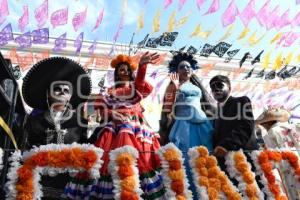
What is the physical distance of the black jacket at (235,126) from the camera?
3078 millimetres

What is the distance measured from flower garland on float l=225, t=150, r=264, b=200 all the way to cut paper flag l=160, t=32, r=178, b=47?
308 inches

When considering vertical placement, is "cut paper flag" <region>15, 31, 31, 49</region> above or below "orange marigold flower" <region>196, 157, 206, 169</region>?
above

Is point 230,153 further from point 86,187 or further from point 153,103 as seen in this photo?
point 153,103

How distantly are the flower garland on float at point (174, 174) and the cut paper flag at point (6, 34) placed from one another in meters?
7.82

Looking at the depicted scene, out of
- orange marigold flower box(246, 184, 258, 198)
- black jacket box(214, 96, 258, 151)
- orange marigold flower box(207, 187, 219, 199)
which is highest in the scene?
black jacket box(214, 96, 258, 151)

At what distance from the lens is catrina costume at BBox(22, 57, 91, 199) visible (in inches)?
129

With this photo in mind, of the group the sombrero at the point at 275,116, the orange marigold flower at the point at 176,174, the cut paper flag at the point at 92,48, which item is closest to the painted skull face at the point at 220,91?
the orange marigold flower at the point at 176,174

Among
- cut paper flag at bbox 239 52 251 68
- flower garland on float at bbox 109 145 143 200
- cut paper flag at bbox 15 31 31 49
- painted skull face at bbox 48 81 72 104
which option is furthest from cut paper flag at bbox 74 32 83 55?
flower garland on float at bbox 109 145 143 200

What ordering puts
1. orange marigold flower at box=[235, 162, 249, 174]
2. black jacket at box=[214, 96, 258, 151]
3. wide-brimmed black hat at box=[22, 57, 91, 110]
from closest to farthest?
orange marigold flower at box=[235, 162, 249, 174] < black jacket at box=[214, 96, 258, 151] < wide-brimmed black hat at box=[22, 57, 91, 110]

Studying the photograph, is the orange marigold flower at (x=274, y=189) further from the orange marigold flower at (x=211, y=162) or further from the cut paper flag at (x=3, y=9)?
the cut paper flag at (x=3, y=9)

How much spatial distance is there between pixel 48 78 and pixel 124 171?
1577 millimetres

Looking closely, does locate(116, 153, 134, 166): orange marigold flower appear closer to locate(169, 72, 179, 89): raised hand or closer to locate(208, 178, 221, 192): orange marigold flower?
locate(208, 178, 221, 192): orange marigold flower

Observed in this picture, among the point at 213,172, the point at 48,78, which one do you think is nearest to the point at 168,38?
the point at 48,78

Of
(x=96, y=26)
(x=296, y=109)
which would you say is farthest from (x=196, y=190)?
(x=296, y=109)
